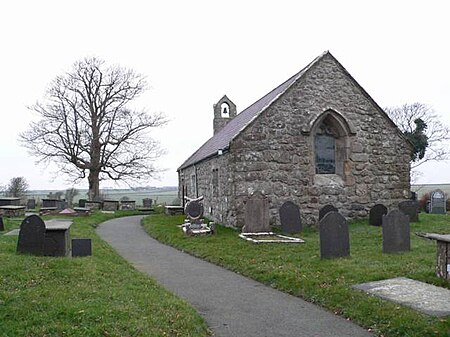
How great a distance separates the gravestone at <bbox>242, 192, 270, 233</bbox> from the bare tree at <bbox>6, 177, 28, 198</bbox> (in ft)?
106

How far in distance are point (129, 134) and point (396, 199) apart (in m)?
26.1

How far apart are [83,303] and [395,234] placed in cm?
730

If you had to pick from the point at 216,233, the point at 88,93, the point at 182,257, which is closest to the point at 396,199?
the point at 216,233

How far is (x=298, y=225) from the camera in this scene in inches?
594

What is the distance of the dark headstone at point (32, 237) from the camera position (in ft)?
32.6

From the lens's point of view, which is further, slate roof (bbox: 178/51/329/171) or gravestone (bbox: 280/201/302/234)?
slate roof (bbox: 178/51/329/171)

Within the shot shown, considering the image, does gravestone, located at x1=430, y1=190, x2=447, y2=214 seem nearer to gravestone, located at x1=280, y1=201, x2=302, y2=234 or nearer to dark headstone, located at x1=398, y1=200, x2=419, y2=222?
dark headstone, located at x1=398, y1=200, x2=419, y2=222

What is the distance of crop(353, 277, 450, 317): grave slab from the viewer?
601 centimetres

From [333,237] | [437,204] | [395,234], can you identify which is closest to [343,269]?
[333,237]

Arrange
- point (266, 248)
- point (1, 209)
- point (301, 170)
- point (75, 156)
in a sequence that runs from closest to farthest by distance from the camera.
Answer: point (266, 248) < point (301, 170) < point (1, 209) < point (75, 156)

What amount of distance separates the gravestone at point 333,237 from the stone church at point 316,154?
6326mm

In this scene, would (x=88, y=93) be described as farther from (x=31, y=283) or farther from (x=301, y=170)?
(x=31, y=283)

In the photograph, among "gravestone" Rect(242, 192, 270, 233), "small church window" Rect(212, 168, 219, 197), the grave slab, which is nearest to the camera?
the grave slab

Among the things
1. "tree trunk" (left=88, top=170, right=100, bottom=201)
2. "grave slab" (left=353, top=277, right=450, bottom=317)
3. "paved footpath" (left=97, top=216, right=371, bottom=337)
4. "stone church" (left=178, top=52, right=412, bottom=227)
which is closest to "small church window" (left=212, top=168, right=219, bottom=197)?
"stone church" (left=178, top=52, right=412, bottom=227)
